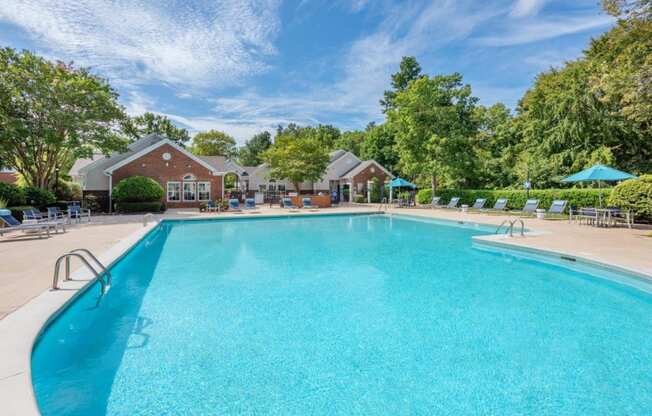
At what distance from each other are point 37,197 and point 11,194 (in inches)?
69.7

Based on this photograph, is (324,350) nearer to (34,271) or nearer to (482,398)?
(482,398)

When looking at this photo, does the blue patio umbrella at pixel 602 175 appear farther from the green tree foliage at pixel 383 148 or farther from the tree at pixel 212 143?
the tree at pixel 212 143

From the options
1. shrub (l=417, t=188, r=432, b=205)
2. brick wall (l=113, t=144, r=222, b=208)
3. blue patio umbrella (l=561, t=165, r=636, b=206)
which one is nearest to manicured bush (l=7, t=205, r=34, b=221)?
brick wall (l=113, t=144, r=222, b=208)

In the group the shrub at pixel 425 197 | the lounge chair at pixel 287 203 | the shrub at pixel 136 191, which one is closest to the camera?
the shrub at pixel 136 191

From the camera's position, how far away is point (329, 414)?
314 centimetres

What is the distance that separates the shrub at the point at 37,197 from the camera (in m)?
15.6

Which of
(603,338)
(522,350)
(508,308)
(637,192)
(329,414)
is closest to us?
(329,414)

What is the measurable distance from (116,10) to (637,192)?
71.6 ft

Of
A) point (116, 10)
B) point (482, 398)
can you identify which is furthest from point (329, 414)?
point (116, 10)

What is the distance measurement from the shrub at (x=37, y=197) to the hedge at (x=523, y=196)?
83.1ft

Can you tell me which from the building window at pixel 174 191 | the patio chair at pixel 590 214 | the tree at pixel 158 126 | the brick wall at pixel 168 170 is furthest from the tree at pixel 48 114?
the tree at pixel 158 126

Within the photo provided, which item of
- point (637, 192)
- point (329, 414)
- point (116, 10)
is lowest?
point (329, 414)

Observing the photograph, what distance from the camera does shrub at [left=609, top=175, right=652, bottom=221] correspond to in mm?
13414

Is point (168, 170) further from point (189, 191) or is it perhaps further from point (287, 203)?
point (287, 203)
